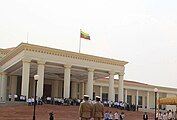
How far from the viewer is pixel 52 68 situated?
141ft

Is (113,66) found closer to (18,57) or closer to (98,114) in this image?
(18,57)

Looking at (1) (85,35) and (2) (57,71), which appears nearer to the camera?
(1) (85,35)

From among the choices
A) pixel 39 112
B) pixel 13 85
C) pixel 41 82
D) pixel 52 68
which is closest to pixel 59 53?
pixel 41 82

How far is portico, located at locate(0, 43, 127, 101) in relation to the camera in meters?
36.0

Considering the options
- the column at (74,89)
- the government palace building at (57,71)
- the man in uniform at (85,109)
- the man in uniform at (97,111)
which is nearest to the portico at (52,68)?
the government palace building at (57,71)

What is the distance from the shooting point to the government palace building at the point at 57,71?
36250 mm

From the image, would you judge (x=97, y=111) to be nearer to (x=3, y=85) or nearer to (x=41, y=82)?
(x=41, y=82)

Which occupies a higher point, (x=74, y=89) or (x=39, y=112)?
(x=74, y=89)

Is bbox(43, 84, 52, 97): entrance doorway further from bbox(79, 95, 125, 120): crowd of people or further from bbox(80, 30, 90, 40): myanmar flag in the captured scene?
bbox(79, 95, 125, 120): crowd of people

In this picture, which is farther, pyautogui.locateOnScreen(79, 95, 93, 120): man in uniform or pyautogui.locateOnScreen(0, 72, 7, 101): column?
pyautogui.locateOnScreen(0, 72, 7, 101): column

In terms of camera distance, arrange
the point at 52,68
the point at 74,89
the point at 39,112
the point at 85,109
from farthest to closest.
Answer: the point at 74,89, the point at 52,68, the point at 39,112, the point at 85,109

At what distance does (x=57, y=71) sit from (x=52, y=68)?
10.7 ft

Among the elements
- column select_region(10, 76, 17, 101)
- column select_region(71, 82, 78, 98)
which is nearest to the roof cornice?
column select_region(10, 76, 17, 101)

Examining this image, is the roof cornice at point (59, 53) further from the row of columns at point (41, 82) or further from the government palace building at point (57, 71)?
the row of columns at point (41, 82)
